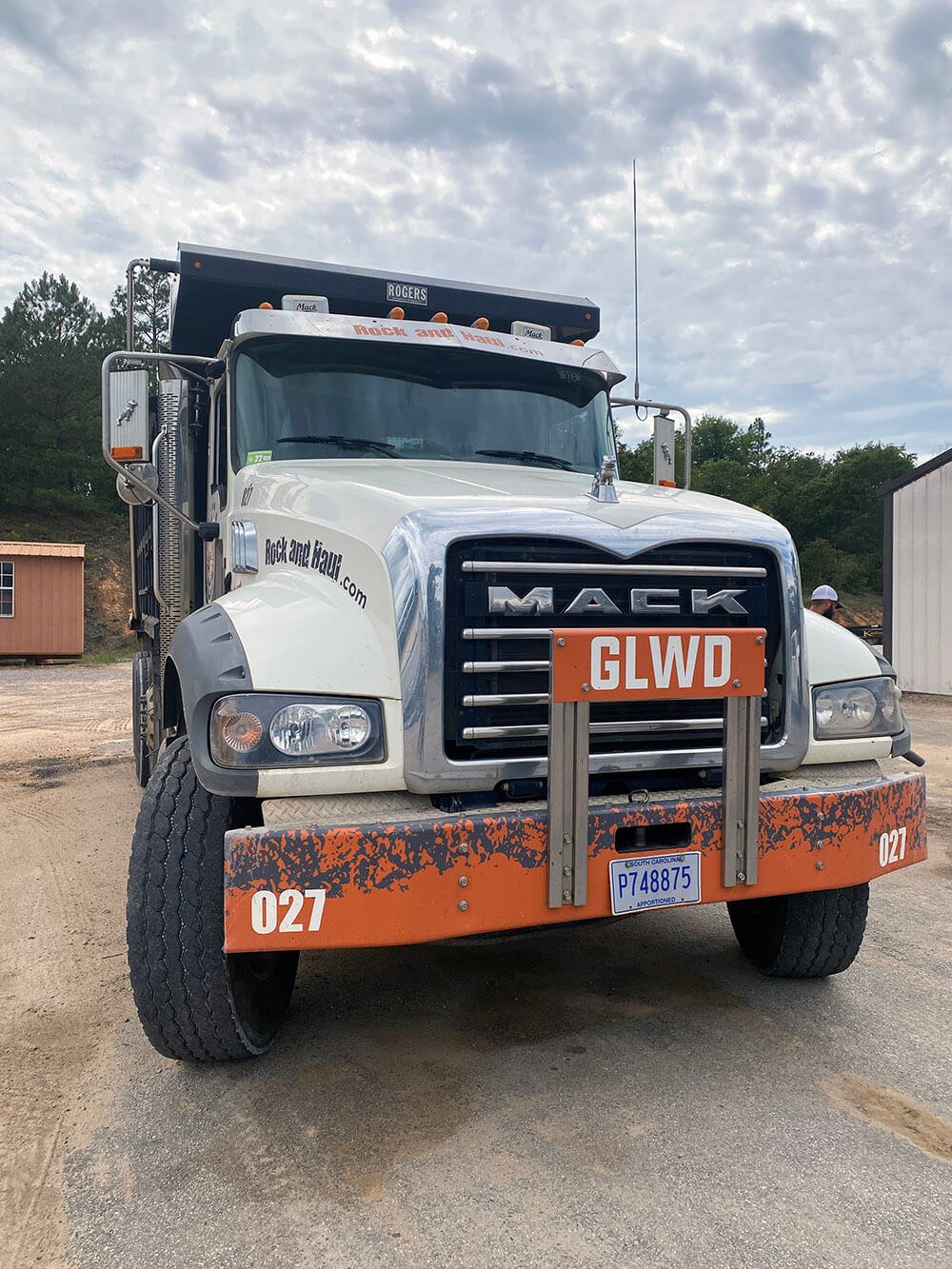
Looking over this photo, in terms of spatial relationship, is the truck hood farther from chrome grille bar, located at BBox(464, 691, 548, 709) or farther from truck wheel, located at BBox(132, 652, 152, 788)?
truck wheel, located at BBox(132, 652, 152, 788)

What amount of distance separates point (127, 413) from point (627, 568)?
8.75 feet

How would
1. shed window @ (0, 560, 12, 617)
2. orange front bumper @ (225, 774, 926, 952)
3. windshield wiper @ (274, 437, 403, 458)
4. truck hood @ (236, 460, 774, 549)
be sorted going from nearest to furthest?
1. orange front bumper @ (225, 774, 926, 952)
2. truck hood @ (236, 460, 774, 549)
3. windshield wiper @ (274, 437, 403, 458)
4. shed window @ (0, 560, 12, 617)

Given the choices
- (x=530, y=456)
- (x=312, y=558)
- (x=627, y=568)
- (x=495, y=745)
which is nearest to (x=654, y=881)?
(x=495, y=745)

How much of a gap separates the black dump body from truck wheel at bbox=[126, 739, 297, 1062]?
3214 millimetres

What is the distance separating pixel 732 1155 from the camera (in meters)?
2.56

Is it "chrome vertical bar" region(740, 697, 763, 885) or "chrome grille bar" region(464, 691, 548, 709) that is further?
"chrome vertical bar" region(740, 697, 763, 885)

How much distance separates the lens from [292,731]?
2658 millimetres

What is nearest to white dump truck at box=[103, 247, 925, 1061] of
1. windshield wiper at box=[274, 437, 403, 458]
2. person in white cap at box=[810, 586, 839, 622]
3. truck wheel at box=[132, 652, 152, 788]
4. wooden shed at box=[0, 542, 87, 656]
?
windshield wiper at box=[274, 437, 403, 458]

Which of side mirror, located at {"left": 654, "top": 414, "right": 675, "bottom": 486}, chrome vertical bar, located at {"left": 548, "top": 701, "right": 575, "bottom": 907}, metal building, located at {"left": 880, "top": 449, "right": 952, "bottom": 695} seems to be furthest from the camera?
metal building, located at {"left": 880, "top": 449, "right": 952, "bottom": 695}

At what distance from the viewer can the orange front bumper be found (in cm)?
253

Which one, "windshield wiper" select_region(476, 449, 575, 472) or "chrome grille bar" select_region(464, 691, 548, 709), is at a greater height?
"windshield wiper" select_region(476, 449, 575, 472)

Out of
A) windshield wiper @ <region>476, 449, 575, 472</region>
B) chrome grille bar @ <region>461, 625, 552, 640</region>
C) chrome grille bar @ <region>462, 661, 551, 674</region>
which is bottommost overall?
chrome grille bar @ <region>462, 661, 551, 674</region>

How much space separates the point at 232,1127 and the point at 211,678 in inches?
50.8

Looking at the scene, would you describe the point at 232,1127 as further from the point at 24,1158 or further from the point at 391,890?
the point at 391,890
